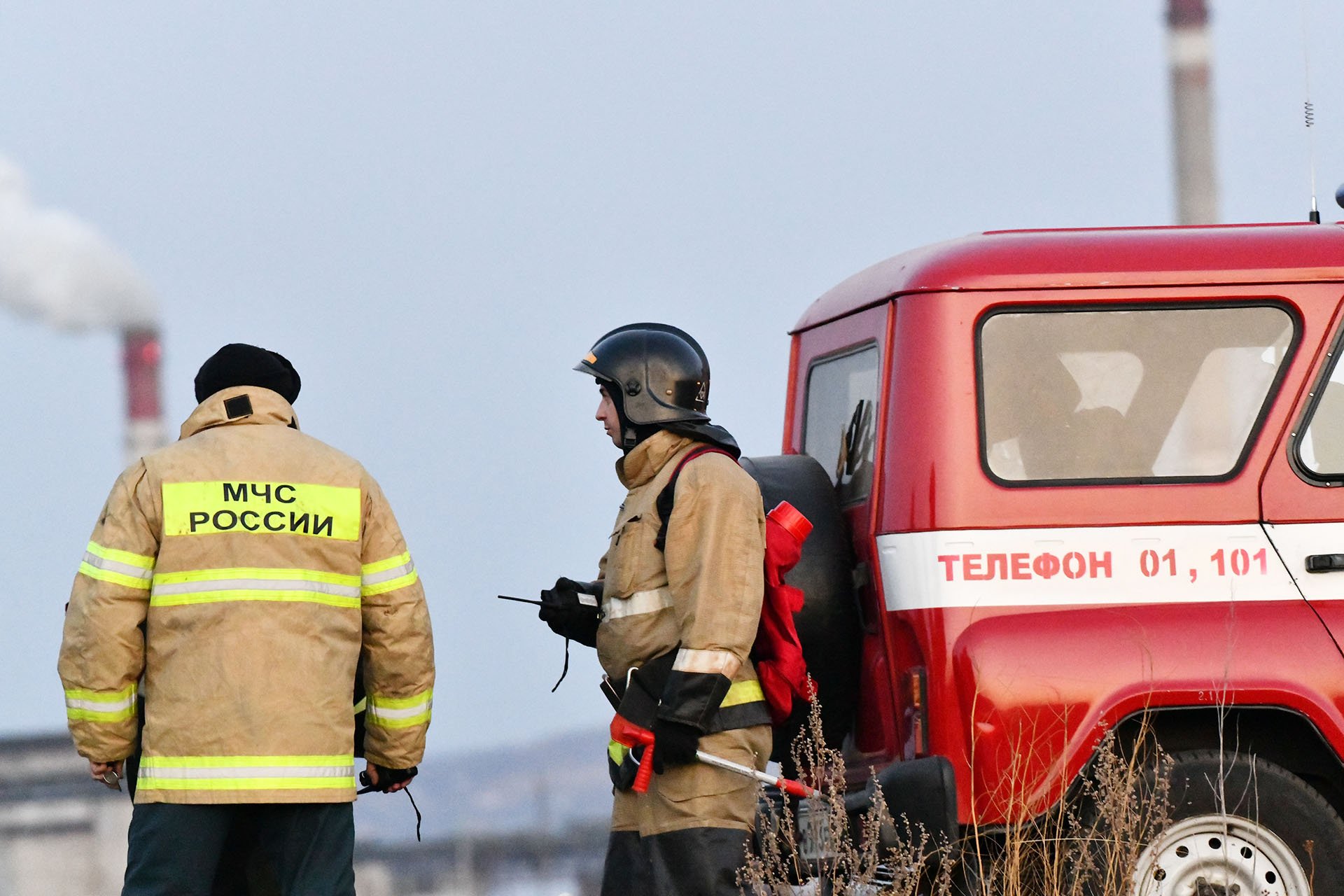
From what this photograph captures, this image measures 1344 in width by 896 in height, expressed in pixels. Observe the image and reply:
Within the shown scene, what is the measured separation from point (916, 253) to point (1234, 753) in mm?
1755

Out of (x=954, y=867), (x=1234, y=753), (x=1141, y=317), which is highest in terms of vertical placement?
(x=1141, y=317)

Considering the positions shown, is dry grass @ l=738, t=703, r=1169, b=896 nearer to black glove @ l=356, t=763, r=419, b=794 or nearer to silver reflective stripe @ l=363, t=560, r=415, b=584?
black glove @ l=356, t=763, r=419, b=794

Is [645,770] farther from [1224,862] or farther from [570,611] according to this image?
[1224,862]

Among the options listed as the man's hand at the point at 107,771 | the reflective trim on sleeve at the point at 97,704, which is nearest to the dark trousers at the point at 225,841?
the man's hand at the point at 107,771

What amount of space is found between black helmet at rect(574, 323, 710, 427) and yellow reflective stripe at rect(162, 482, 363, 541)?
3.14 feet

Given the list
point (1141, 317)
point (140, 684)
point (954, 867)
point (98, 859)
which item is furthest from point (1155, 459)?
point (98, 859)

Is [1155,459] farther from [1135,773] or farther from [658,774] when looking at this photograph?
[658,774]

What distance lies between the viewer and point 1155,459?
5141 mm

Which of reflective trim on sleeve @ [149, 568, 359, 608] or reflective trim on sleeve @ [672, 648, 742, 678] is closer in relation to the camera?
reflective trim on sleeve @ [149, 568, 359, 608]

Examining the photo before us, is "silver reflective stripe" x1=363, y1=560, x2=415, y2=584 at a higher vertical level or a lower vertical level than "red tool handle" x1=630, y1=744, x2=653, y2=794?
higher

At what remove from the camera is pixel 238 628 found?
176 inches

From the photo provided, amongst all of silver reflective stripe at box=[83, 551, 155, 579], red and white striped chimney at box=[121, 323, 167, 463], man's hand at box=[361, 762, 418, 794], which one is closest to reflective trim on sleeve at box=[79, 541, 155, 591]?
silver reflective stripe at box=[83, 551, 155, 579]

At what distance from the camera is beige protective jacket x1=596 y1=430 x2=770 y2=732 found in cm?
480

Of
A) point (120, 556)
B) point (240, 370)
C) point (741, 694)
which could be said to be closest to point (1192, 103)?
point (741, 694)
